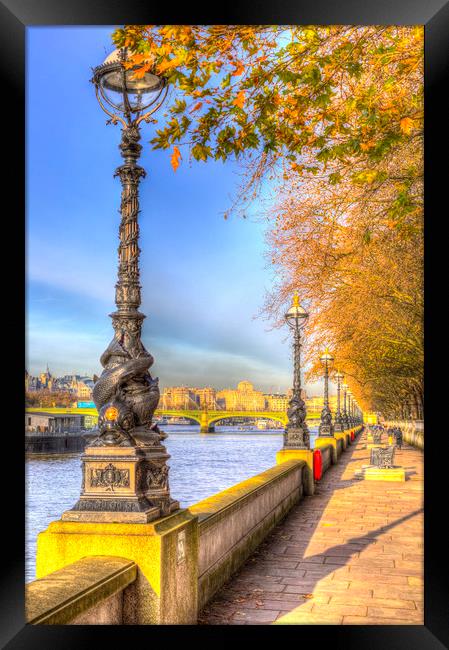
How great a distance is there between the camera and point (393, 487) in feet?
67.9

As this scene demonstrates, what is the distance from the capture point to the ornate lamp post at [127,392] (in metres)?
5.61

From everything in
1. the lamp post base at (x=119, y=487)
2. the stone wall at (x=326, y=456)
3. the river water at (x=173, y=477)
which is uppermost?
the lamp post base at (x=119, y=487)

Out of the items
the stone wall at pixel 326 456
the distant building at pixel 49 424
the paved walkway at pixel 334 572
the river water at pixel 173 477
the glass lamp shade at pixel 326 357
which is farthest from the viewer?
the distant building at pixel 49 424

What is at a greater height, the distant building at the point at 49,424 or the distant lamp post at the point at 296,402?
the distant lamp post at the point at 296,402

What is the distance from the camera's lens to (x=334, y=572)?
9742mm

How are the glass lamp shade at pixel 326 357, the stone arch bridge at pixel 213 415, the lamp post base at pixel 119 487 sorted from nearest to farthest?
the lamp post base at pixel 119 487
the glass lamp shade at pixel 326 357
the stone arch bridge at pixel 213 415

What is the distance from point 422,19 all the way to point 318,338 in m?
19.5

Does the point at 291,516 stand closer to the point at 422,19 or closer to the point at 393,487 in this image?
the point at 393,487
